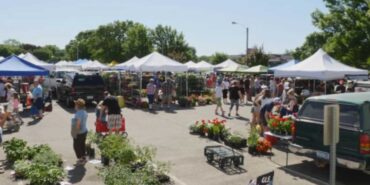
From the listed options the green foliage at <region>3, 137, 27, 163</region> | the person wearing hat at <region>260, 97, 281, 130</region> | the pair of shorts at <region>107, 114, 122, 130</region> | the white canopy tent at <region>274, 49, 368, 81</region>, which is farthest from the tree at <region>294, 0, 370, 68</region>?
the green foliage at <region>3, 137, 27, 163</region>

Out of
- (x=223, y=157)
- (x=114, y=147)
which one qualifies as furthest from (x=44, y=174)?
(x=223, y=157)

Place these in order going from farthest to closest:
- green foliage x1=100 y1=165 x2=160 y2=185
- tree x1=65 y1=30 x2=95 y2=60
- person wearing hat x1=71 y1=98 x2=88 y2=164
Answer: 1. tree x1=65 y1=30 x2=95 y2=60
2. person wearing hat x1=71 y1=98 x2=88 y2=164
3. green foliage x1=100 y1=165 x2=160 y2=185

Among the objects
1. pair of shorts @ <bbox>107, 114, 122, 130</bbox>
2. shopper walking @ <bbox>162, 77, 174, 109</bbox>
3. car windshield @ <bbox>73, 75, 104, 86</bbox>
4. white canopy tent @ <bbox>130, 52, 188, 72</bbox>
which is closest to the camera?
pair of shorts @ <bbox>107, 114, 122, 130</bbox>

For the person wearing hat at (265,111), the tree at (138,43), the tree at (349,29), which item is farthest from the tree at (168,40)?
the person wearing hat at (265,111)

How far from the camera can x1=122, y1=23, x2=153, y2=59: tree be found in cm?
7094

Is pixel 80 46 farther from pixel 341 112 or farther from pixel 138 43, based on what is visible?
pixel 341 112

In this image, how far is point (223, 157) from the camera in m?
9.55

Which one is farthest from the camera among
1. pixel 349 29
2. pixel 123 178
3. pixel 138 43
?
pixel 138 43

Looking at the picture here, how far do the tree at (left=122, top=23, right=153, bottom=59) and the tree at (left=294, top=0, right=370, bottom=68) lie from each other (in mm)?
41942

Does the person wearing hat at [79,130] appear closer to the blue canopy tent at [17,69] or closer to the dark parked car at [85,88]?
the blue canopy tent at [17,69]

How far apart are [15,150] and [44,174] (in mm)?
2479

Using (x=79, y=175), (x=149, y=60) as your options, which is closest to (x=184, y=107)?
(x=149, y=60)

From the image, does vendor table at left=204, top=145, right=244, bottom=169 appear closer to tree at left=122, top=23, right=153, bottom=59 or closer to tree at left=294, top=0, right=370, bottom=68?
tree at left=294, top=0, right=370, bottom=68

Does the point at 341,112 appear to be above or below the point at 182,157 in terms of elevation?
above
